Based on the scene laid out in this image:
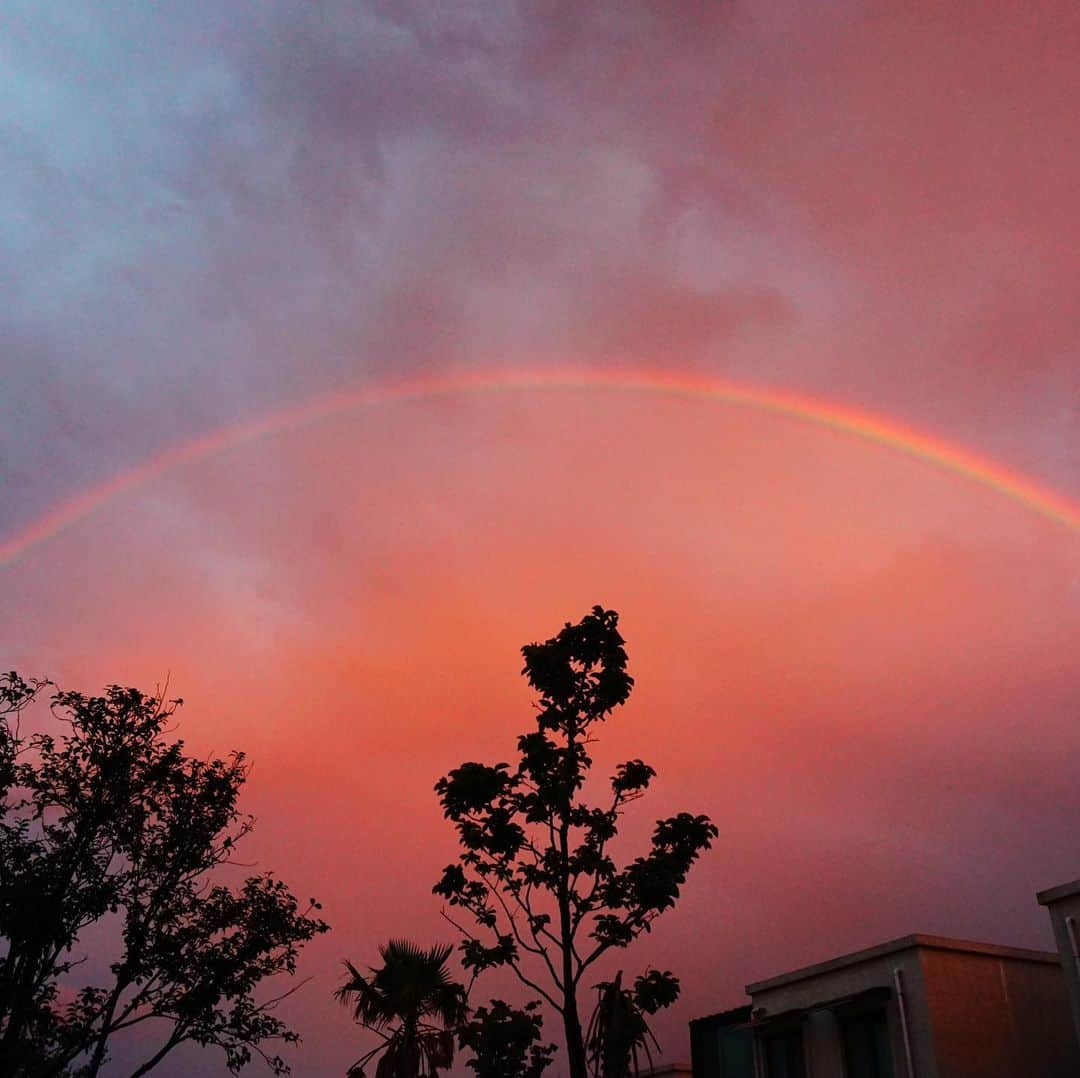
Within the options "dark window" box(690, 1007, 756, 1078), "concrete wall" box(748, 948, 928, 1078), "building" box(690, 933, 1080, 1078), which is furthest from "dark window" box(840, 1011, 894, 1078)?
"dark window" box(690, 1007, 756, 1078)

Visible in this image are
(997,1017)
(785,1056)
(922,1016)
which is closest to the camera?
(922,1016)

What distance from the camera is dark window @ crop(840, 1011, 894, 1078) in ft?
82.4

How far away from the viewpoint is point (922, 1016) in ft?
78.6

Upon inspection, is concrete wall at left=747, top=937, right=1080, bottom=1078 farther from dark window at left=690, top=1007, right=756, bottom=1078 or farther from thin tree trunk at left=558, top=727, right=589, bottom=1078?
thin tree trunk at left=558, top=727, right=589, bottom=1078

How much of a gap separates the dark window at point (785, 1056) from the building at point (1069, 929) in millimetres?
7427

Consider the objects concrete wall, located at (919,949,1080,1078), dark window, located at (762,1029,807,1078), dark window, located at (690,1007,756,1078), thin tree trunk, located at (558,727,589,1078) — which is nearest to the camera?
thin tree trunk, located at (558,727,589,1078)

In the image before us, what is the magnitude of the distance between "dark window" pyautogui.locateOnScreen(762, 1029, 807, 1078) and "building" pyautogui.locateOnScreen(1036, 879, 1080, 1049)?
24.4ft

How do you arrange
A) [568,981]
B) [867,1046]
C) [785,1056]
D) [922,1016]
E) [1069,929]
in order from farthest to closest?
1. [785,1056]
2. [867,1046]
3. [922,1016]
4. [1069,929]
5. [568,981]

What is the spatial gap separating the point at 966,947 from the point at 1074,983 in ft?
10.6

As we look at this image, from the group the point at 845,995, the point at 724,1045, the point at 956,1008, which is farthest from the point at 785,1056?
the point at 956,1008

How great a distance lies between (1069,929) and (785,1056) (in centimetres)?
907

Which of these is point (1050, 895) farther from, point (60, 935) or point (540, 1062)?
point (60, 935)

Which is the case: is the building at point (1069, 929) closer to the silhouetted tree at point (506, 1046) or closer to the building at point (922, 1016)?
the building at point (922, 1016)

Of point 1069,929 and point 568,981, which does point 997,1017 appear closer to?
point 1069,929
